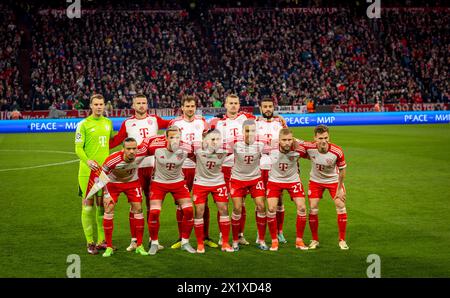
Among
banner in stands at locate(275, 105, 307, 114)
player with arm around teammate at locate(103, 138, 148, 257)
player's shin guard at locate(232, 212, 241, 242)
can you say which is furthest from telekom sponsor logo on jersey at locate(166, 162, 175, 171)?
banner in stands at locate(275, 105, 307, 114)

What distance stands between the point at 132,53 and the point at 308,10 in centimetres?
1368

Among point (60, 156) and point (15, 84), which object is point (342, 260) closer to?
point (60, 156)

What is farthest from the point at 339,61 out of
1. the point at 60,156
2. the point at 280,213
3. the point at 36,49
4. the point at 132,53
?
the point at 280,213

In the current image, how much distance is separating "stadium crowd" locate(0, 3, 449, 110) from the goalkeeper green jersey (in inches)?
972

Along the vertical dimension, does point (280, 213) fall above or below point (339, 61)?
below

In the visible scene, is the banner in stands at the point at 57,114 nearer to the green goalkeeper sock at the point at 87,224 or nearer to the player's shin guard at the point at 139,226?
the green goalkeeper sock at the point at 87,224

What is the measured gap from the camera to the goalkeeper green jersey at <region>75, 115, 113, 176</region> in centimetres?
917

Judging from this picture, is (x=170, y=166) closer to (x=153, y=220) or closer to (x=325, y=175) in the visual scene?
(x=153, y=220)

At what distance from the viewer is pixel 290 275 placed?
7.75 metres

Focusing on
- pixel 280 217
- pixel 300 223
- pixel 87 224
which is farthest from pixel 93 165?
pixel 300 223

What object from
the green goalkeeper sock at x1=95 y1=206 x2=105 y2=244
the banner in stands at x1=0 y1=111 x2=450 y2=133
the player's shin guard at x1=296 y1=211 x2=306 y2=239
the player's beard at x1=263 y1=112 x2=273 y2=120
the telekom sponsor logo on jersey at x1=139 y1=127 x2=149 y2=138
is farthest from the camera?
the banner in stands at x1=0 y1=111 x2=450 y2=133

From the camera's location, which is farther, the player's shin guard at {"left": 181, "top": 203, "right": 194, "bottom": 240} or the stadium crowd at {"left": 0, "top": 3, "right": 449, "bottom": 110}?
the stadium crowd at {"left": 0, "top": 3, "right": 449, "bottom": 110}

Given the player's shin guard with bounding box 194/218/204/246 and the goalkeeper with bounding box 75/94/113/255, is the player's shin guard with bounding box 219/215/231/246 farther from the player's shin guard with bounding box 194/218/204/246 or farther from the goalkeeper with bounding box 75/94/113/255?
the goalkeeper with bounding box 75/94/113/255
